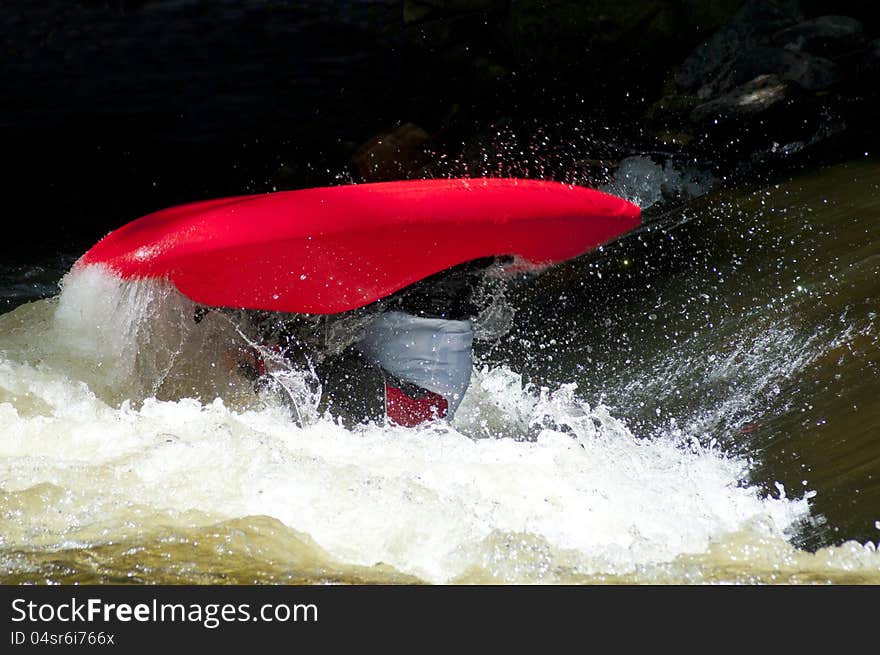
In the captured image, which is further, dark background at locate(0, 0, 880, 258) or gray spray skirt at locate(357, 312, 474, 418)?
dark background at locate(0, 0, 880, 258)

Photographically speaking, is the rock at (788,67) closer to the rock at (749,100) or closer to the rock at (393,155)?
the rock at (749,100)

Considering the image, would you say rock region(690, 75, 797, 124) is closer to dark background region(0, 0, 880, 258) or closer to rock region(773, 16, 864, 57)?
dark background region(0, 0, 880, 258)

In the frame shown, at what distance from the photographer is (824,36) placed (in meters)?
6.49

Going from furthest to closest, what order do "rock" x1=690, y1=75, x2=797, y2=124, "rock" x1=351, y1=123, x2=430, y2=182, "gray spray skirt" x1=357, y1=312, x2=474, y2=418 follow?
1. "rock" x1=351, y1=123, x2=430, y2=182
2. "rock" x1=690, y1=75, x2=797, y2=124
3. "gray spray skirt" x1=357, y1=312, x2=474, y2=418

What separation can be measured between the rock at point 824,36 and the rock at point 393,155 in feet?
8.17

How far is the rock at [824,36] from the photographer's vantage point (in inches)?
252

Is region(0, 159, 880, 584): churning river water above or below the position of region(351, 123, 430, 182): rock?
below

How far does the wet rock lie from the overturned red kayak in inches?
175

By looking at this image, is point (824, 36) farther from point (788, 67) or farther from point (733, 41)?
point (733, 41)

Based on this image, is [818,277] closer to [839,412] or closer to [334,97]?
[839,412]

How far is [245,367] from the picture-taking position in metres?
2.78

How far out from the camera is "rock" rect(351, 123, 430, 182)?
6.65 m

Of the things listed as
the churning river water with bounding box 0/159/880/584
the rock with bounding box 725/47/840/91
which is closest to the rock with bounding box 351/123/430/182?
the rock with bounding box 725/47/840/91

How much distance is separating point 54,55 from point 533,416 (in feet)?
28.3
